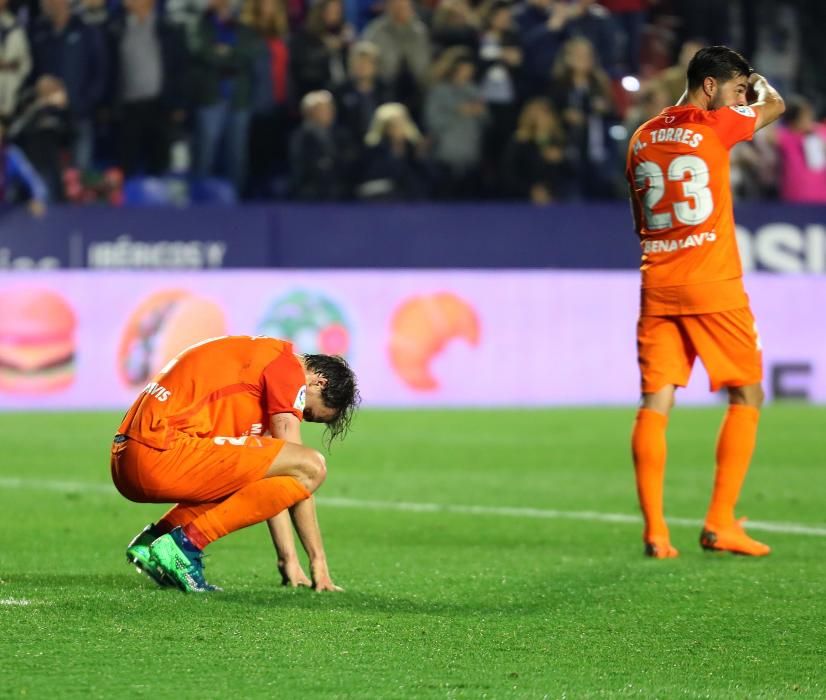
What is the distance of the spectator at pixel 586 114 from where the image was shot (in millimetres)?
18656

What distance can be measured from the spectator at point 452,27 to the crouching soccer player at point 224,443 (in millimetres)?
12931

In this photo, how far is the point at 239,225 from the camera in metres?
17.5

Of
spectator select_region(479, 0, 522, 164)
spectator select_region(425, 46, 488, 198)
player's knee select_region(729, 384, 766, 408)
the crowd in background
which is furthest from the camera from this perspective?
spectator select_region(479, 0, 522, 164)

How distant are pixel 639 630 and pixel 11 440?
869 cm

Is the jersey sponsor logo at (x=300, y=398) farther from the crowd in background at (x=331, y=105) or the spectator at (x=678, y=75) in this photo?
the crowd in background at (x=331, y=105)

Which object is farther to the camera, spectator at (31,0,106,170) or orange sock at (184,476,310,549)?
spectator at (31,0,106,170)

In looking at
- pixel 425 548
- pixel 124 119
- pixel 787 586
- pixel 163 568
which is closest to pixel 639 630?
pixel 787 586

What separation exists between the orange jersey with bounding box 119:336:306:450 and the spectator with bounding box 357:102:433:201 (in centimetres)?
1165

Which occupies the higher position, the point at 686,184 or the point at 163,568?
the point at 686,184

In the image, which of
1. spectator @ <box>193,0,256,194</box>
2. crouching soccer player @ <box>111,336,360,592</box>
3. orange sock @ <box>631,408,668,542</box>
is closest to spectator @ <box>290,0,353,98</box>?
spectator @ <box>193,0,256,194</box>

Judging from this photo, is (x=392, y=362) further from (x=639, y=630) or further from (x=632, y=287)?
(x=639, y=630)

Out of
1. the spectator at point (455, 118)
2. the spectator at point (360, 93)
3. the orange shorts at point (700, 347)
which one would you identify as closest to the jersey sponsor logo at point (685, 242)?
the orange shorts at point (700, 347)

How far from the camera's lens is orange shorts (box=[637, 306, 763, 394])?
777 cm

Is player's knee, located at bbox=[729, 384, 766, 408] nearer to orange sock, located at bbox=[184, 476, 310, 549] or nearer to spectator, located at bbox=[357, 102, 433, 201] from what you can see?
orange sock, located at bbox=[184, 476, 310, 549]
